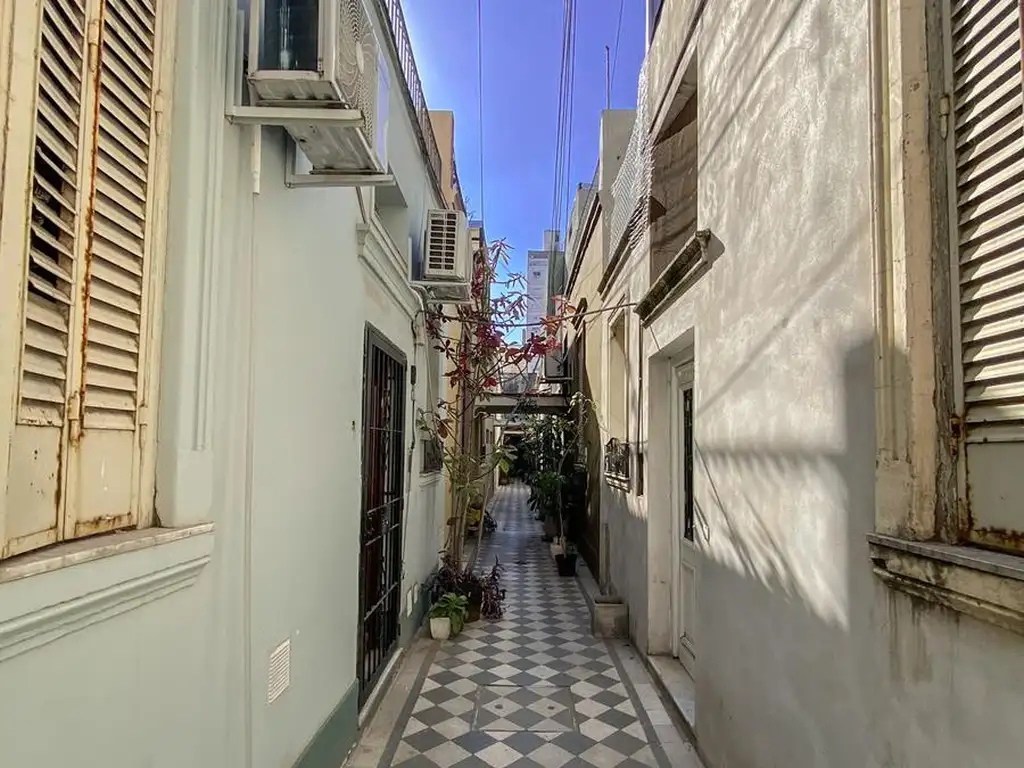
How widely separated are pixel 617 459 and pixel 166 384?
504 cm

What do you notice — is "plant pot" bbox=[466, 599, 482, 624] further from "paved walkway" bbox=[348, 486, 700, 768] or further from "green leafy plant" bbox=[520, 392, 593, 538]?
"green leafy plant" bbox=[520, 392, 593, 538]

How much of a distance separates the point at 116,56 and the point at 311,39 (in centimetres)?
56

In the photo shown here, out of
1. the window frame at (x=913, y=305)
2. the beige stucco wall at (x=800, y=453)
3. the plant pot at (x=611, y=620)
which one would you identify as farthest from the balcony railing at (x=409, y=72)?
the plant pot at (x=611, y=620)

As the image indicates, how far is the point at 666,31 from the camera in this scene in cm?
469

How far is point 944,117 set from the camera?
1659 mm

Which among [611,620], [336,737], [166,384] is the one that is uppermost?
[166,384]

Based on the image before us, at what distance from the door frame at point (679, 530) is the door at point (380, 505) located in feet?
6.59

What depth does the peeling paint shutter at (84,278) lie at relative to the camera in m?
1.29

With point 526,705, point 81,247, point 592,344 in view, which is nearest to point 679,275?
point 526,705

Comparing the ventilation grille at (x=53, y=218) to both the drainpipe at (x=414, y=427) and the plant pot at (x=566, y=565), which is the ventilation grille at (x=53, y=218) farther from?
the plant pot at (x=566, y=565)

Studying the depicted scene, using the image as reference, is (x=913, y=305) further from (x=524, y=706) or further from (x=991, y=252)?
(x=524, y=706)

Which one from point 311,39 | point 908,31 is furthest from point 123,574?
point 908,31

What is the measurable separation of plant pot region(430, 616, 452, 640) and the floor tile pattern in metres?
0.09

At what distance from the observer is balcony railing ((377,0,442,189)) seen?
429cm
